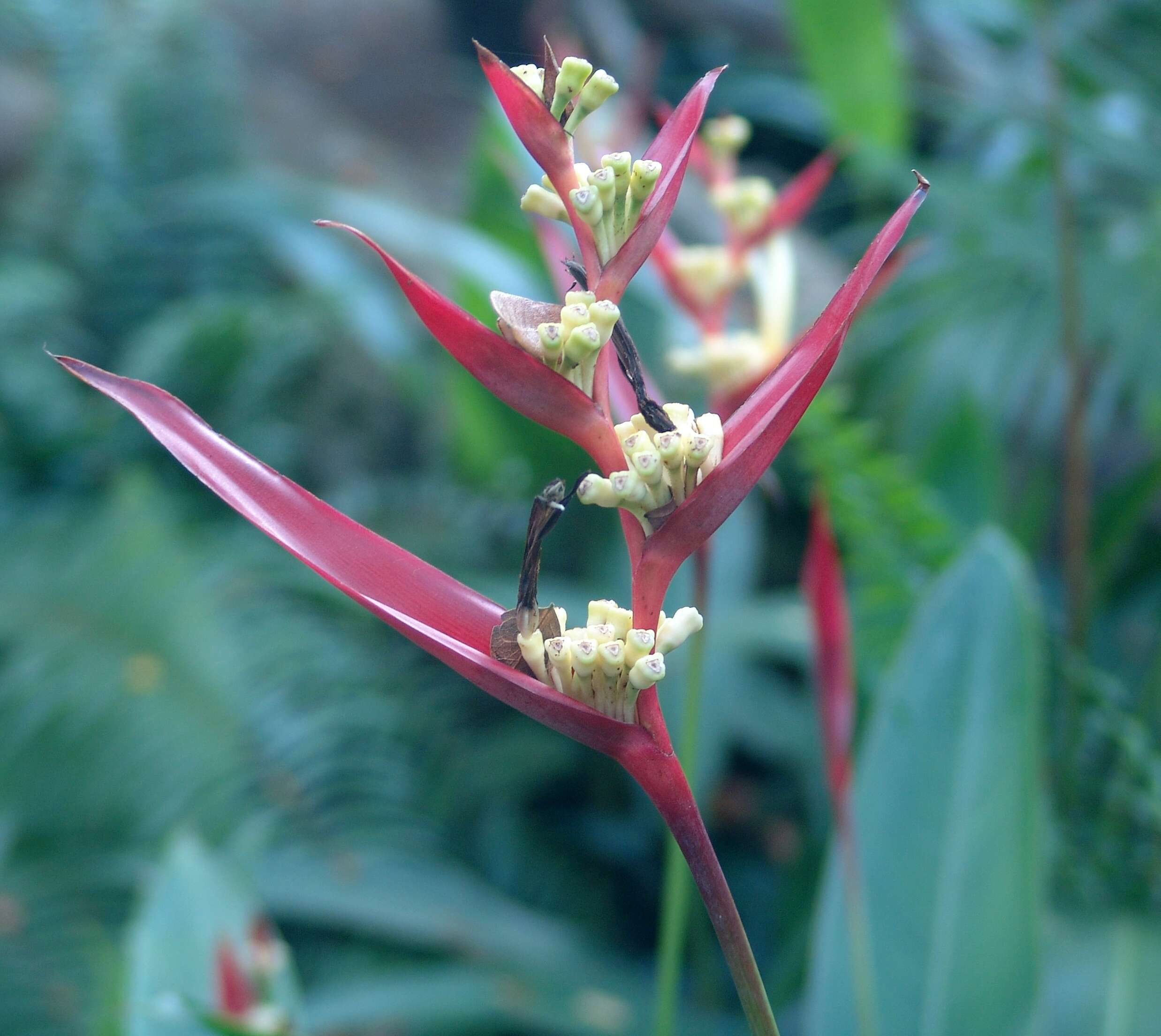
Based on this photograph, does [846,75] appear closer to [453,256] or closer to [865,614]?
[453,256]

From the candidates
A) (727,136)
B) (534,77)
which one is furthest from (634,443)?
(727,136)

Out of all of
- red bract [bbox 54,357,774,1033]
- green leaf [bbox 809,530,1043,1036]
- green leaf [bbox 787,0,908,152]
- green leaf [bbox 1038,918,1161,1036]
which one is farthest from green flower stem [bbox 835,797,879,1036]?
green leaf [bbox 787,0,908,152]

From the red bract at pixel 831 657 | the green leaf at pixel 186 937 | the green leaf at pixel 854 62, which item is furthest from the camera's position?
the green leaf at pixel 854 62

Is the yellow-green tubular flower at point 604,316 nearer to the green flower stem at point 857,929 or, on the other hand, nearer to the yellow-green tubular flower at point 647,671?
the yellow-green tubular flower at point 647,671

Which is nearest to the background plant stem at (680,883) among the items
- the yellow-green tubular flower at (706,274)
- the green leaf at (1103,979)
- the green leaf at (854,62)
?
the yellow-green tubular flower at (706,274)

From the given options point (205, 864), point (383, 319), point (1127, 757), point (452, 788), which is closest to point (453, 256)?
point (383, 319)

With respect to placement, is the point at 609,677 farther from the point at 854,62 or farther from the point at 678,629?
the point at 854,62

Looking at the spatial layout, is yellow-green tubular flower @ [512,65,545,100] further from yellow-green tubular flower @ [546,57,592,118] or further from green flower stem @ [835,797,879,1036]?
green flower stem @ [835,797,879,1036]

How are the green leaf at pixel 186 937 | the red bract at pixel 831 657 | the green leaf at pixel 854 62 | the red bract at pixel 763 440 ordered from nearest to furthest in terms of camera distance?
1. the red bract at pixel 763 440
2. the red bract at pixel 831 657
3. the green leaf at pixel 186 937
4. the green leaf at pixel 854 62
